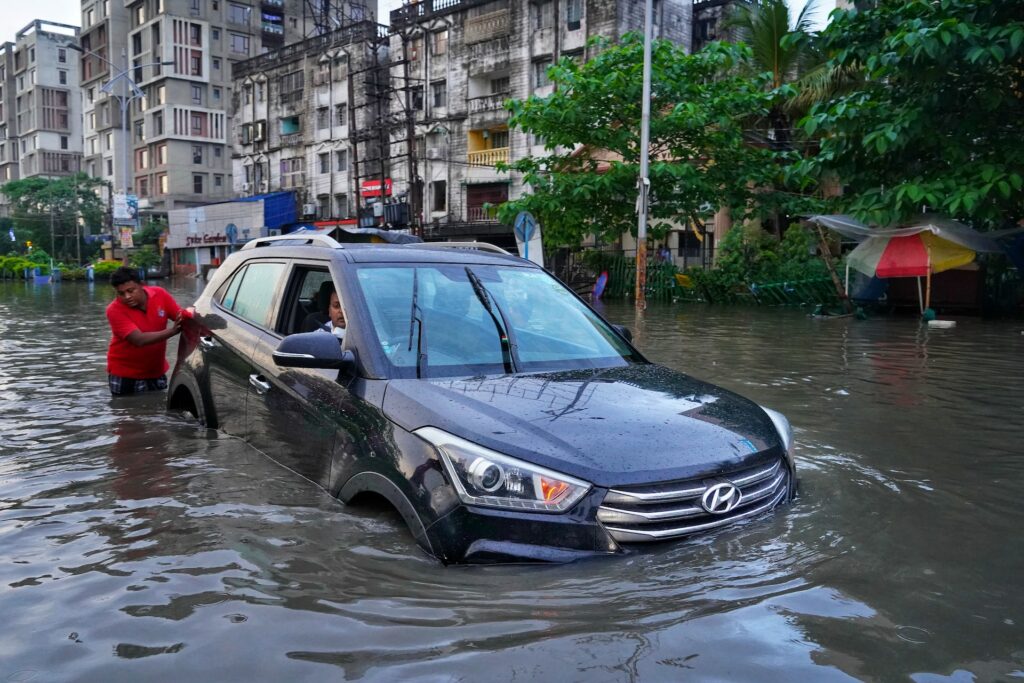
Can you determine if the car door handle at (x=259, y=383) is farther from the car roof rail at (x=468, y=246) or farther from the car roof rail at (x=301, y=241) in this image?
the car roof rail at (x=468, y=246)

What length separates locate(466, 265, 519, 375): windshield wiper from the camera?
4.24 meters

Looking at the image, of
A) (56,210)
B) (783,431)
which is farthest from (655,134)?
(56,210)

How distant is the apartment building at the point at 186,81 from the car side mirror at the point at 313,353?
71.5 m

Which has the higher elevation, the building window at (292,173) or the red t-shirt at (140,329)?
the building window at (292,173)

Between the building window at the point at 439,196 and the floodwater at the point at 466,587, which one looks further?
the building window at the point at 439,196

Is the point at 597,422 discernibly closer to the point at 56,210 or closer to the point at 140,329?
the point at 140,329

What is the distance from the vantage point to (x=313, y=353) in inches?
154

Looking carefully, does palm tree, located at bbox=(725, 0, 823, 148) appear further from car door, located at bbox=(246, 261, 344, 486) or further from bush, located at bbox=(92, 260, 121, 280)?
bush, located at bbox=(92, 260, 121, 280)

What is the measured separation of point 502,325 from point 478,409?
3.41ft

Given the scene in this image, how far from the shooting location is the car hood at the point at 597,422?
3.23 metres

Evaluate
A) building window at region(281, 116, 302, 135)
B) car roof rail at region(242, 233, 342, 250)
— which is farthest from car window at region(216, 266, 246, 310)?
building window at region(281, 116, 302, 135)

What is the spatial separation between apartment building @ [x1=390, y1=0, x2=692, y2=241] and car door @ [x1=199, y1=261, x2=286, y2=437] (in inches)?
1223

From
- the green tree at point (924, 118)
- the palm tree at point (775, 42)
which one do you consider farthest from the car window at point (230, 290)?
the palm tree at point (775, 42)

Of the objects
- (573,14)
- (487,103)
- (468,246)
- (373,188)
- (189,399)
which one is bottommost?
(189,399)
